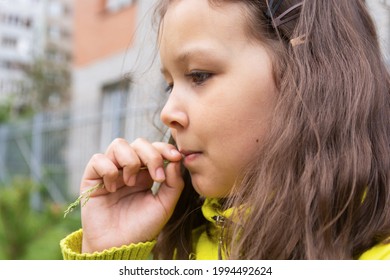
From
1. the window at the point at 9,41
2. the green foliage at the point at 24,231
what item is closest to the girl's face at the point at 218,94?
the green foliage at the point at 24,231

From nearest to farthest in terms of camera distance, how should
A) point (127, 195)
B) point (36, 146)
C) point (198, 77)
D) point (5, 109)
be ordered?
point (198, 77) → point (127, 195) → point (36, 146) → point (5, 109)

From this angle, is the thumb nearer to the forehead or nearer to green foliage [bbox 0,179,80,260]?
the forehead

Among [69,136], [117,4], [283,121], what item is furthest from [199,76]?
[117,4]

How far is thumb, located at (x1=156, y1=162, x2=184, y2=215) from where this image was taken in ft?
5.46

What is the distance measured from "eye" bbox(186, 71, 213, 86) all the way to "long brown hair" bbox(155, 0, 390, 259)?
0.49 ft

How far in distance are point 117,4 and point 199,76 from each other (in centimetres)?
881

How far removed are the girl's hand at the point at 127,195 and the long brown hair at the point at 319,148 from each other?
265mm

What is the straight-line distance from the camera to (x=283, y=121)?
1400 millimetres

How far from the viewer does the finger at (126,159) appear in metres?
1.64

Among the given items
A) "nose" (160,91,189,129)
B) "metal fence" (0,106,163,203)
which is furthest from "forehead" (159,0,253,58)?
"metal fence" (0,106,163,203)

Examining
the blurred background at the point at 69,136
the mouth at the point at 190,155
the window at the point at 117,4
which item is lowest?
the blurred background at the point at 69,136

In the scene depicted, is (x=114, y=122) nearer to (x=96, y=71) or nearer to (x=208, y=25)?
(x=96, y=71)

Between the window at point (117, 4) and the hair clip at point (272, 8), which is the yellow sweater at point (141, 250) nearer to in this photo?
the hair clip at point (272, 8)
